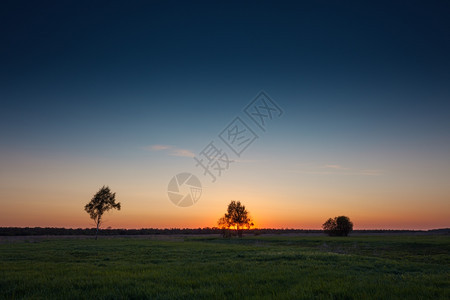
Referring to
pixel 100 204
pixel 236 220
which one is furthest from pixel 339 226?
pixel 100 204

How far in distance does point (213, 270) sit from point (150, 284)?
4.76 meters

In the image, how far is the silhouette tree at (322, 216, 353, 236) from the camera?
118m

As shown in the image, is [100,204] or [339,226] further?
[339,226]

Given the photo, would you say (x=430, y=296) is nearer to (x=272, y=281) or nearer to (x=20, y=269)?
(x=272, y=281)

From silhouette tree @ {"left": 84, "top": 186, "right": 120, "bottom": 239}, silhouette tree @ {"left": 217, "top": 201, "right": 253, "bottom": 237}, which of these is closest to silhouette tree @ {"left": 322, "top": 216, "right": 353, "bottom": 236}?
silhouette tree @ {"left": 217, "top": 201, "right": 253, "bottom": 237}

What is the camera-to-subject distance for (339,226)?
119 metres

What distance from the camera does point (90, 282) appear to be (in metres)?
11.7

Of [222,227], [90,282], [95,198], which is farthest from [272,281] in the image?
[222,227]

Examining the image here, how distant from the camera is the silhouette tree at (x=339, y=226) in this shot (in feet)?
389

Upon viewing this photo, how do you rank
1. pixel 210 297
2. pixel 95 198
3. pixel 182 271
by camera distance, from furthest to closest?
pixel 95 198 < pixel 182 271 < pixel 210 297

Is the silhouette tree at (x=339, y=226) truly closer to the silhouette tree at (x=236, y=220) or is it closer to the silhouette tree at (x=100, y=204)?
the silhouette tree at (x=236, y=220)

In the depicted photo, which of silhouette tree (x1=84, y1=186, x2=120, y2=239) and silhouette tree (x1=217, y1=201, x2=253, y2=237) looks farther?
silhouette tree (x1=217, y1=201, x2=253, y2=237)

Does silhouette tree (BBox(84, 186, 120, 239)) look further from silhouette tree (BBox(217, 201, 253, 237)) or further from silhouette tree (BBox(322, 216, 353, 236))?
silhouette tree (BBox(322, 216, 353, 236))

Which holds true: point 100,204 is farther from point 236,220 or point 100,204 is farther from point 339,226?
point 339,226
